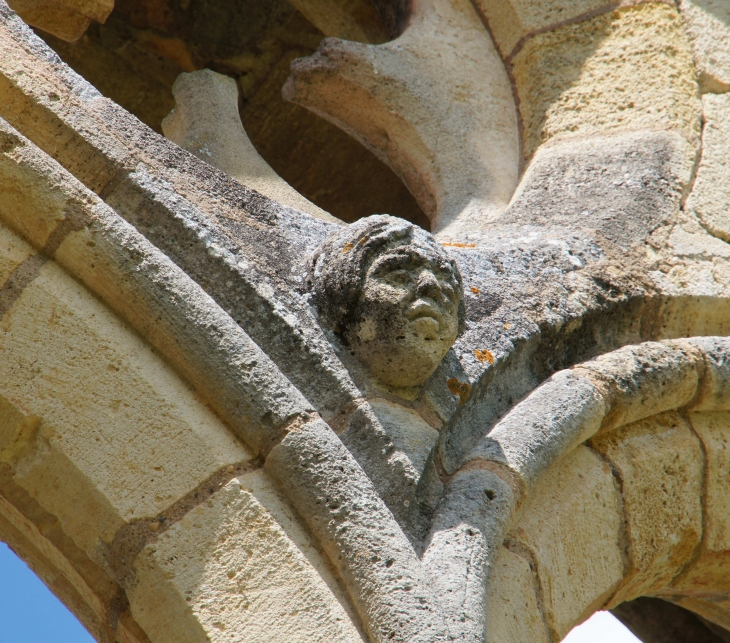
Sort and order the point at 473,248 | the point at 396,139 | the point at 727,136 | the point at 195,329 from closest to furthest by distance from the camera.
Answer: the point at 195,329
the point at 473,248
the point at 727,136
the point at 396,139

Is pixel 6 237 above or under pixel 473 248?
under

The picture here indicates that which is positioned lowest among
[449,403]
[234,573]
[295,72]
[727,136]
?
[234,573]

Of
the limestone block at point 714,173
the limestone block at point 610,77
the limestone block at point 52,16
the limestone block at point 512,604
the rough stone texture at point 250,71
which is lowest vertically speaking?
the limestone block at point 512,604

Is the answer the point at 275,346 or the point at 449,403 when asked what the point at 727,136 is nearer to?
the point at 449,403

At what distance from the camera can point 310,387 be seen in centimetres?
175

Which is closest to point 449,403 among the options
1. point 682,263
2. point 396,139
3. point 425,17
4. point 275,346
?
point 275,346

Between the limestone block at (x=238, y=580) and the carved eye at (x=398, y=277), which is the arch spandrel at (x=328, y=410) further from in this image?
the carved eye at (x=398, y=277)

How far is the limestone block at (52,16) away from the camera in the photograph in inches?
100

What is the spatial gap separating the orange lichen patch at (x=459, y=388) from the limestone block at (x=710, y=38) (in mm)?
1451

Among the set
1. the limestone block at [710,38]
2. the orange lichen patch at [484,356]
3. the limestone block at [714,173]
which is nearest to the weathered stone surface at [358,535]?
the orange lichen patch at [484,356]

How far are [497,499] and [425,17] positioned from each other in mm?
2077

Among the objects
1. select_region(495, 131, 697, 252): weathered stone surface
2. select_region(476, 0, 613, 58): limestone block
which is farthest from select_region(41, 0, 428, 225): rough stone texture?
select_region(495, 131, 697, 252): weathered stone surface

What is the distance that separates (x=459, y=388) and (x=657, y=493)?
1.71 feet

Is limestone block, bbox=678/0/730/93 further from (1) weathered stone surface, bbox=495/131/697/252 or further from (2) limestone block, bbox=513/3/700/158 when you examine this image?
(1) weathered stone surface, bbox=495/131/697/252
